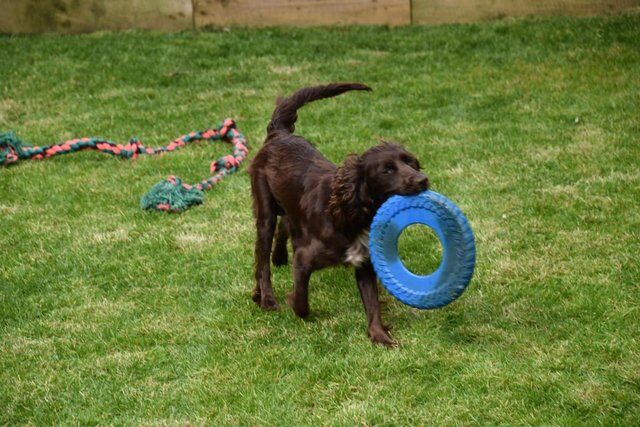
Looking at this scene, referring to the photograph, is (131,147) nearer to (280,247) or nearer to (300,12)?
(280,247)

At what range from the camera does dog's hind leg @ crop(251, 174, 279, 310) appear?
565 cm

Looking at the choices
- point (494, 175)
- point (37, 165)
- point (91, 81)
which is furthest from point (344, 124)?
point (91, 81)

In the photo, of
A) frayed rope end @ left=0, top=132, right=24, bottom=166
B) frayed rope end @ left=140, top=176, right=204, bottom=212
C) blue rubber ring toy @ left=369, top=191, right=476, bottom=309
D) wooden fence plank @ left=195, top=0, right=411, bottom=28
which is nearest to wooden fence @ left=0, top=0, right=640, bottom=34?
wooden fence plank @ left=195, top=0, right=411, bottom=28

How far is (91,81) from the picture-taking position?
36.4ft

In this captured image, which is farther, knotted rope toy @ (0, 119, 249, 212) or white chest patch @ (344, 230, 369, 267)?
knotted rope toy @ (0, 119, 249, 212)

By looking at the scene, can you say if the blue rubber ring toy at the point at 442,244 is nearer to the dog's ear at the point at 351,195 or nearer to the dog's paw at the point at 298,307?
the dog's ear at the point at 351,195

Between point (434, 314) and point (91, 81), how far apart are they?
23.2ft

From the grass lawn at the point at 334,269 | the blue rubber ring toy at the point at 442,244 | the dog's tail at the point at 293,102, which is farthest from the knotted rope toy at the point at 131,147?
the blue rubber ring toy at the point at 442,244

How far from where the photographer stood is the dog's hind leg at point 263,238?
565cm

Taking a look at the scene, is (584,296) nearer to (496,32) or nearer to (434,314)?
(434,314)

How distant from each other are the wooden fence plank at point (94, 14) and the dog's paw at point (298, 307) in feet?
26.8

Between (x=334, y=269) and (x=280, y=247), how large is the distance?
0.44m

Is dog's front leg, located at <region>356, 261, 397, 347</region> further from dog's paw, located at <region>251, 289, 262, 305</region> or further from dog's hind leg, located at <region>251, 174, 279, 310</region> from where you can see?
dog's paw, located at <region>251, 289, 262, 305</region>

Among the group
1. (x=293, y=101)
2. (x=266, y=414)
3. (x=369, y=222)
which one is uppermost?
(x=293, y=101)
